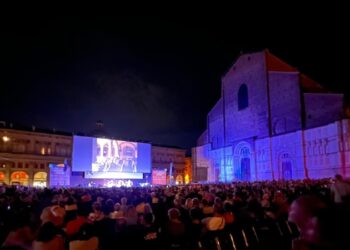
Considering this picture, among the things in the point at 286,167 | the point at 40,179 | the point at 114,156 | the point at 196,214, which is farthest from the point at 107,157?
the point at 196,214

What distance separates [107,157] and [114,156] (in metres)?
1.06

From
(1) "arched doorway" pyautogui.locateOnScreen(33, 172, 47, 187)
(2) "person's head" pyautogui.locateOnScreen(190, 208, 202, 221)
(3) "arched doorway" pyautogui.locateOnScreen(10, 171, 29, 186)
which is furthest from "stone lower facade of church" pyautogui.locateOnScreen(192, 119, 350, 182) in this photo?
(3) "arched doorway" pyautogui.locateOnScreen(10, 171, 29, 186)

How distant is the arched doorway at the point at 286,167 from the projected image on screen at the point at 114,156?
61.1 feet

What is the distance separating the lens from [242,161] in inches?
1681

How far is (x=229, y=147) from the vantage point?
45219 millimetres

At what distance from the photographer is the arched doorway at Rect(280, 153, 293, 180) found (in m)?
35.4

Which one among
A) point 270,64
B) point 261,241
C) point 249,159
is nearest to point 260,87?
point 270,64

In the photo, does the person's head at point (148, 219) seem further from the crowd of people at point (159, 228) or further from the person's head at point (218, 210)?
the person's head at point (218, 210)

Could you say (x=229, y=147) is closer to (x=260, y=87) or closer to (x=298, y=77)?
(x=260, y=87)

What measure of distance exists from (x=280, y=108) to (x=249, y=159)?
7697 mm

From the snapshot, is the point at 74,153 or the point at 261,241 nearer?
the point at 261,241

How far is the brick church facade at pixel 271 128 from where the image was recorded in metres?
31.9

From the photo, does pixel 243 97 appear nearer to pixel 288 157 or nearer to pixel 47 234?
pixel 288 157

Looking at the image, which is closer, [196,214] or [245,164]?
[196,214]
